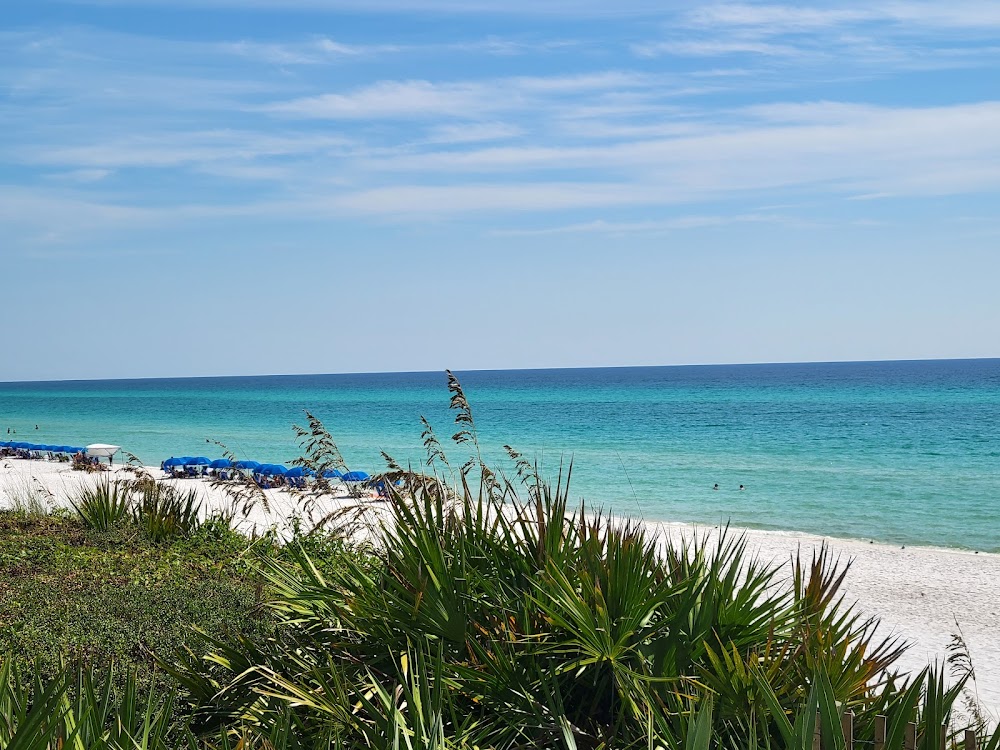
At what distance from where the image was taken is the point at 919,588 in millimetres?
13820

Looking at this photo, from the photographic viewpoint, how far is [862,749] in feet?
11.8

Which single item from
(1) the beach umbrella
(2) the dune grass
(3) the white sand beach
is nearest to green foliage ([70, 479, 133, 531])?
(3) the white sand beach

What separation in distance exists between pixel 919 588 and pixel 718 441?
34.1m

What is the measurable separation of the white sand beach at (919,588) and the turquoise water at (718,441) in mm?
2601

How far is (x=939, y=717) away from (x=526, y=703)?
1665 millimetres

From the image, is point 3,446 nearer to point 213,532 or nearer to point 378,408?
point 213,532

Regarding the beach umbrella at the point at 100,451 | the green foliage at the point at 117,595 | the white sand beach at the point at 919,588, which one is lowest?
the beach umbrella at the point at 100,451

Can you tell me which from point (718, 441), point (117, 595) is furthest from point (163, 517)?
point (718, 441)

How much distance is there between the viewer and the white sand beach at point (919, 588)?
33.8ft

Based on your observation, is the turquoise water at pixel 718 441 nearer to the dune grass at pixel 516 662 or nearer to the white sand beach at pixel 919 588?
the dune grass at pixel 516 662

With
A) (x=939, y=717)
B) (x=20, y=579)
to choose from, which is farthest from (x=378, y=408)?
(x=939, y=717)

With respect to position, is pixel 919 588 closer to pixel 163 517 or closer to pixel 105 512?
pixel 163 517

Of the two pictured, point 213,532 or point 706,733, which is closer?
point 706,733

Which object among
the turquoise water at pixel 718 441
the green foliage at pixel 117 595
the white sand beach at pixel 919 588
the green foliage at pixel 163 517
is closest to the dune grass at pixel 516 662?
the green foliage at pixel 117 595
